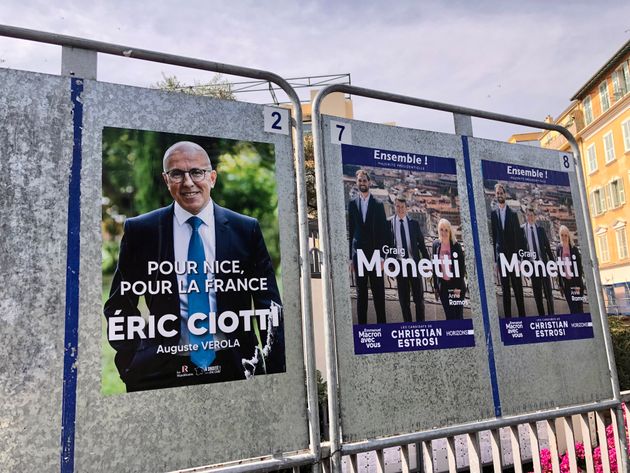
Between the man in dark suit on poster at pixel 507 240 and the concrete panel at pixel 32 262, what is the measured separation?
2.61 metres

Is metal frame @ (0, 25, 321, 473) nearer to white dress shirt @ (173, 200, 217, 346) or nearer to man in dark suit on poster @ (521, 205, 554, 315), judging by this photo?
white dress shirt @ (173, 200, 217, 346)

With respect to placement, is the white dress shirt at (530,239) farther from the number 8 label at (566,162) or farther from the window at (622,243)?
the window at (622,243)

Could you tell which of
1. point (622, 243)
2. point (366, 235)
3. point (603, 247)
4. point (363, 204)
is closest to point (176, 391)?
point (366, 235)

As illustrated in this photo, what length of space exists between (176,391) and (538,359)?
7.67ft

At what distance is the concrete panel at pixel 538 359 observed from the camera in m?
3.26

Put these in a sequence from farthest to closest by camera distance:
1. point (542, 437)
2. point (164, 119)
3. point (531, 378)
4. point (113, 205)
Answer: point (542, 437), point (531, 378), point (164, 119), point (113, 205)

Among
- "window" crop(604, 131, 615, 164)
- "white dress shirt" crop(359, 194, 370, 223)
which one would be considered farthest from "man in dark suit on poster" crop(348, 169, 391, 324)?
"window" crop(604, 131, 615, 164)

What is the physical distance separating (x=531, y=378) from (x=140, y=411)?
2415 mm

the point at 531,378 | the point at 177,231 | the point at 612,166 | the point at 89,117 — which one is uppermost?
the point at 612,166

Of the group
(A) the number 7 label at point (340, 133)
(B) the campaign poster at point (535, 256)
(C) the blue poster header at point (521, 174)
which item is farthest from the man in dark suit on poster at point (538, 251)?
(A) the number 7 label at point (340, 133)

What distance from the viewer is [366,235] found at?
9.84 ft

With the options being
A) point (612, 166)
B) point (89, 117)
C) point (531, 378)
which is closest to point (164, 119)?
point (89, 117)

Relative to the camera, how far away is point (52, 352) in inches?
87.6

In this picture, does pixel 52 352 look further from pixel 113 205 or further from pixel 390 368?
pixel 390 368
